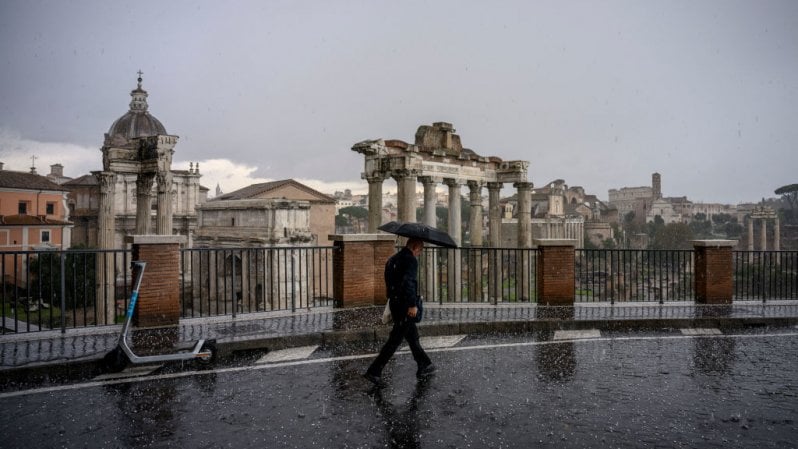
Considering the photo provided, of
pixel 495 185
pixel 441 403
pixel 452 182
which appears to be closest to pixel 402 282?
pixel 441 403

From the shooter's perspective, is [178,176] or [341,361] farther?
[178,176]

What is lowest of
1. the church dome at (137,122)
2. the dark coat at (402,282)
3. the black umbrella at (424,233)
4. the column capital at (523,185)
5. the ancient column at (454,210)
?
the dark coat at (402,282)

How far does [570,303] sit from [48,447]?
922cm

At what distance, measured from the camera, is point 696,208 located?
515 ft

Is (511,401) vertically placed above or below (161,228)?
below

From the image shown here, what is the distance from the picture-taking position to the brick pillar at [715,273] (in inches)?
452

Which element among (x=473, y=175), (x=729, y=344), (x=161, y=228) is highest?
(x=473, y=175)

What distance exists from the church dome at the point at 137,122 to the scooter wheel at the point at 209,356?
5116 centimetres

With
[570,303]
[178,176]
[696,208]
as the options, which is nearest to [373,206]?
[570,303]

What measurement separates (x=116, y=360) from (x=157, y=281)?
8.32 feet

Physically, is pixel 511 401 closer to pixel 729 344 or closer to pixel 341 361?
pixel 341 361

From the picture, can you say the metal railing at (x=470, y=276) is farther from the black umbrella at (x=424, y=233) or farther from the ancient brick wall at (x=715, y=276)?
the black umbrella at (x=424, y=233)

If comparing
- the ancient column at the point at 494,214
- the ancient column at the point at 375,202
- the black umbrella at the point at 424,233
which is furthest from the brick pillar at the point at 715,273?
the ancient column at the point at 494,214

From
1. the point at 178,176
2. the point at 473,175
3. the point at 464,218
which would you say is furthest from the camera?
the point at 464,218
